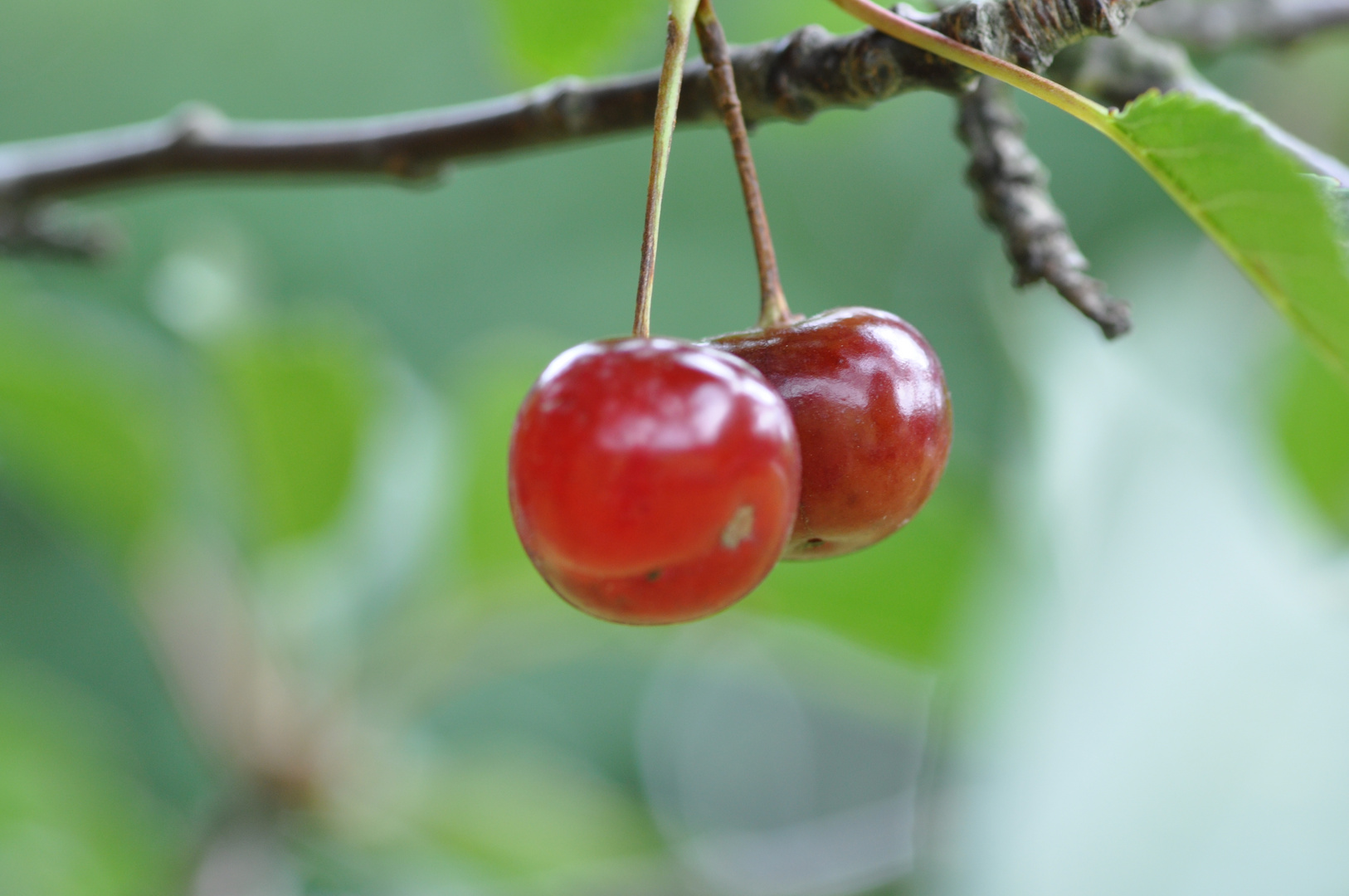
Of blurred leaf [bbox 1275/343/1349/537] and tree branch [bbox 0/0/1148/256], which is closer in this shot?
tree branch [bbox 0/0/1148/256]

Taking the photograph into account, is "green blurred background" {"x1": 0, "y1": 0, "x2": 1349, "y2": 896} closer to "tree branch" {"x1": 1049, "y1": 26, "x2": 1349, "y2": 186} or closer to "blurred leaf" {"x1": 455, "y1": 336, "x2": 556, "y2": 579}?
"blurred leaf" {"x1": 455, "y1": 336, "x2": 556, "y2": 579}

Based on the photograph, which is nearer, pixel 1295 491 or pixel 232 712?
pixel 1295 491

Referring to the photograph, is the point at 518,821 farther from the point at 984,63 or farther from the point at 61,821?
the point at 984,63

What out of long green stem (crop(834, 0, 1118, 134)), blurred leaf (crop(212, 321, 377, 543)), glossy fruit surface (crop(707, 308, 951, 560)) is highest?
blurred leaf (crop(212, 321, 377, 543))

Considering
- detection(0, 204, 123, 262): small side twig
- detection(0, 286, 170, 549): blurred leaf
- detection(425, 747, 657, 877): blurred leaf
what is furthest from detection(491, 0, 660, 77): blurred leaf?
detection(425, 747, 657, 877): blurred leaf

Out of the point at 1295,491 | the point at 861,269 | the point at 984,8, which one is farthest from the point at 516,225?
the point at 984,8

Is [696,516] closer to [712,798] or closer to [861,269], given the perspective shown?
[712,798]
